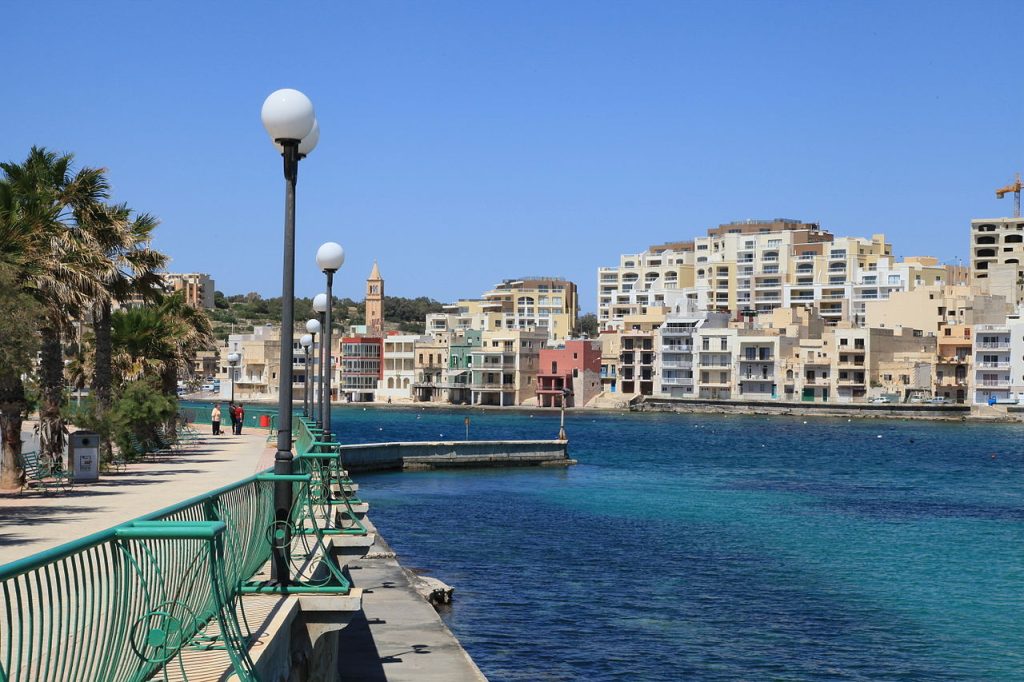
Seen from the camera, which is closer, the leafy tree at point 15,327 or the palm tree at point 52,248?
the leafy tree at point 15,327

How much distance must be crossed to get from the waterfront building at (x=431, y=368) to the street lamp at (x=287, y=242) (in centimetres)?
14741

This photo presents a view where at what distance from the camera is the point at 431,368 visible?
15912 centimetres

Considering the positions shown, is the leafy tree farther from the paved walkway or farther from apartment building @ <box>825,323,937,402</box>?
apartment building @ <box>825,323,937,402</box>

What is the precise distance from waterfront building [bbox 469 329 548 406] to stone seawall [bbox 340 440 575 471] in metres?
84.5

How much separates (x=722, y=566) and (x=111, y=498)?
1583cm

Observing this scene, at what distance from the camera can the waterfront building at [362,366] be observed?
Answer: 538 ft

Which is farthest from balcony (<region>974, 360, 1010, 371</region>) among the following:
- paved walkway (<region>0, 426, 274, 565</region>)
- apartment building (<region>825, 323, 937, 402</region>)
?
paved walkway (<region>0, 426, 274, 565</region>)

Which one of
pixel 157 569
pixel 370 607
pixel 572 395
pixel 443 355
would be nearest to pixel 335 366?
pixel 443 355

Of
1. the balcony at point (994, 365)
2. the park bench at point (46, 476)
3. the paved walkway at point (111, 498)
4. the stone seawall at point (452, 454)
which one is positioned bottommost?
the stone seawall at point (452, 454)

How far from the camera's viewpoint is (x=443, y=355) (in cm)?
15912

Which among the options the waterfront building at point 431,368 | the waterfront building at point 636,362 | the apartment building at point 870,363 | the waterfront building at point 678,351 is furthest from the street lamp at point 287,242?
the waterfront building at point 431,368

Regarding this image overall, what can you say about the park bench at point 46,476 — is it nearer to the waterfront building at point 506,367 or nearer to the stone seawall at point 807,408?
Answer: the stone seawall at point 807,408

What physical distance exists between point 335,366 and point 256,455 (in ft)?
453

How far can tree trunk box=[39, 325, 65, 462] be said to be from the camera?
2536 cm
